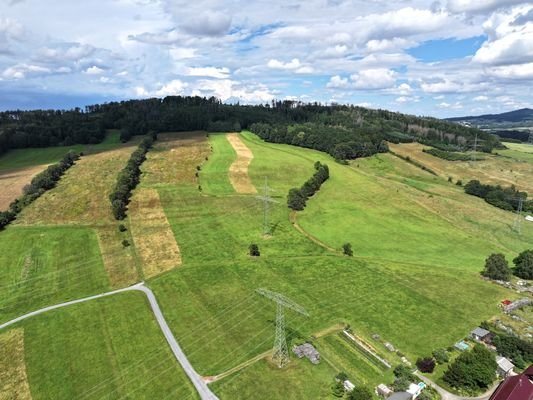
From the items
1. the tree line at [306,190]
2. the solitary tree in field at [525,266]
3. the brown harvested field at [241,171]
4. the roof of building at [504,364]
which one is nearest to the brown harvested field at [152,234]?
the brown harvested field at [241,171]

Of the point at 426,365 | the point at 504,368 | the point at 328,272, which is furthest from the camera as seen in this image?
the point at 328,272

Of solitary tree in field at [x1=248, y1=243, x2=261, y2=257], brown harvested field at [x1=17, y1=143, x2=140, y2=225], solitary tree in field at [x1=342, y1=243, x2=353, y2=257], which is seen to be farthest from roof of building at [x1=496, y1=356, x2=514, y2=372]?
brown harvested field at [x1=17, y1=143, x2=140, y2=225]

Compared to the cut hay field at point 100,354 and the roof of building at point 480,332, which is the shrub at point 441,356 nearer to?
the roof of building at point 480,332

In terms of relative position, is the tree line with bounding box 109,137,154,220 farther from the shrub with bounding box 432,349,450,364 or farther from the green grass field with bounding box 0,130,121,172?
the shrub with bounding box 432,349,450,364

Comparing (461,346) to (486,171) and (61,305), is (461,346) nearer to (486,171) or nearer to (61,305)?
(61,305)

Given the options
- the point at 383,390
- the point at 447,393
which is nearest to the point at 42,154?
the point at 383,390

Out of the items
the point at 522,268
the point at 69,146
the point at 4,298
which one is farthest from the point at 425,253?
the point at 69,146
